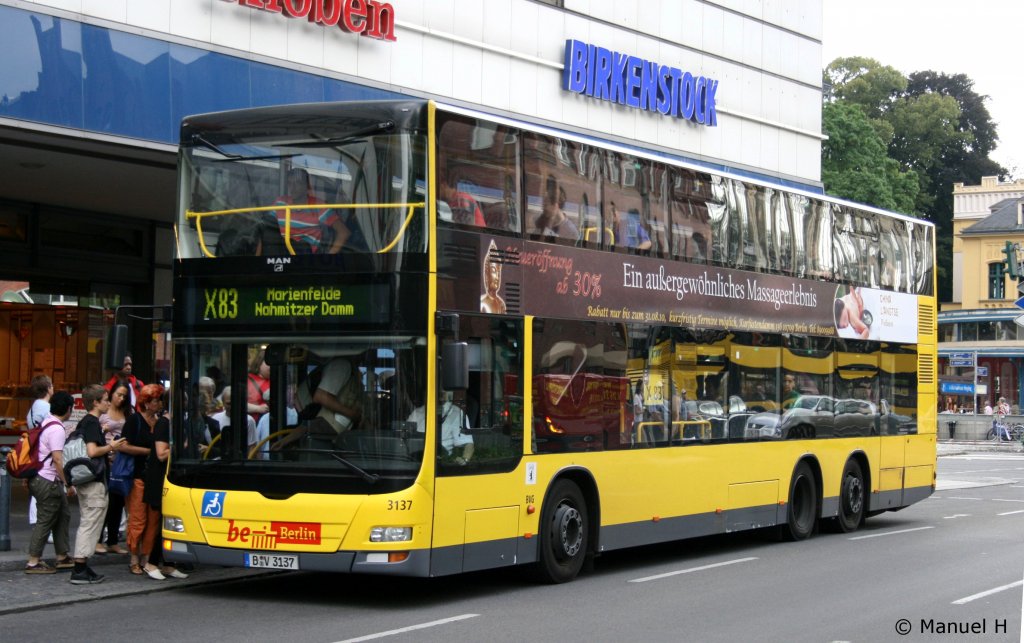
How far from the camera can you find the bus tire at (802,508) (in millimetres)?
17219

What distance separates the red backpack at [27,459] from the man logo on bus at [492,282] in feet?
13.8

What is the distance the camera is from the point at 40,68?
15578 millimetres

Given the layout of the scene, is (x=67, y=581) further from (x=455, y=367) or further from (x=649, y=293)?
(x=649, y=293)

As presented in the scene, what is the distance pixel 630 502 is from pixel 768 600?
221 centimetres

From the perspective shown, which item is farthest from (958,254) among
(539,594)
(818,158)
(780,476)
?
(539,594)

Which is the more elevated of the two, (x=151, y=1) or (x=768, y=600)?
(x=151, y=1)

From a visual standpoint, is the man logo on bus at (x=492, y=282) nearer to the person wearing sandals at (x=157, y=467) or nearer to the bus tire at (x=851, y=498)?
the person wearing sandals at (x=157, y=467)

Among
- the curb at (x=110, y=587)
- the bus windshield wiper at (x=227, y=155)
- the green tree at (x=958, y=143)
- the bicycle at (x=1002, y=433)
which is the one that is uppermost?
the green tree at (x=958, y=143)

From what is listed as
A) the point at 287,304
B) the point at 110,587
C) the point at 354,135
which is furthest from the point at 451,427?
the point at 110,587

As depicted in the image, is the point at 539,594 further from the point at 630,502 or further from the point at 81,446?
the point at 81,446

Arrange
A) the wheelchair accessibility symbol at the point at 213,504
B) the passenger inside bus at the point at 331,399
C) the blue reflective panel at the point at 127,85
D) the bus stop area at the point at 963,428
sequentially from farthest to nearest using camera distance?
the bus stop area at the point at 963,428 → the blue reflective panel at the point at 127,85 → the wheelchair accessibility symbol at the point at 213,504 → the passenger inside bus at the point at 331,399

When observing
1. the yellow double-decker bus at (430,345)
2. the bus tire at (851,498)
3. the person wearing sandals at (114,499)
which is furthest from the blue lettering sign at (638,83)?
the person wearing sandals at (114,499)

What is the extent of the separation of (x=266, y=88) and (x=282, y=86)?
0.27 meters

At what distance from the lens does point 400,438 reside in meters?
10.9
